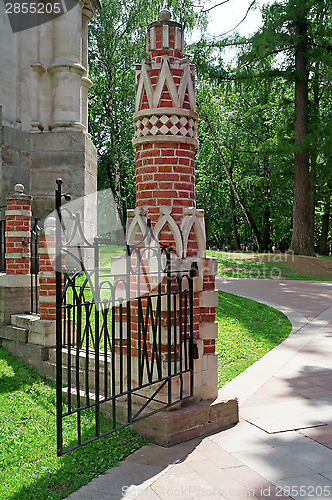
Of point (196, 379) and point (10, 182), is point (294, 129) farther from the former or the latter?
point (196, 379)

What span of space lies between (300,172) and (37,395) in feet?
51.9

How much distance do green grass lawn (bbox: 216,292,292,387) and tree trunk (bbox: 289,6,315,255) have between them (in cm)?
916

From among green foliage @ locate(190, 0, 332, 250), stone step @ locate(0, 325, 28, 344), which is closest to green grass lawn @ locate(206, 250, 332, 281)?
green foliage @ locate(190, 0, 332, 250)

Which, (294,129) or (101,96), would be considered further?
(101,96)

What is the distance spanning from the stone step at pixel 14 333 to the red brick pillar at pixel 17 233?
83 centimetres

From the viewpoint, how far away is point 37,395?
Answer: 507 cm

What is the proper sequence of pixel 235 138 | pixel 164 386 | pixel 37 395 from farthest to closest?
pixel 235 138 < pixel 37 395 < pixel 164 386

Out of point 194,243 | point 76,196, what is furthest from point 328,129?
point 194,243

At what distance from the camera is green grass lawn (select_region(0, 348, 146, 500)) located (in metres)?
3.10

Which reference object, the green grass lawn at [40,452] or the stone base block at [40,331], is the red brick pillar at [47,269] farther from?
the green grass lawn at [40,452]

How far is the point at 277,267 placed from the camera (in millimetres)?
17156

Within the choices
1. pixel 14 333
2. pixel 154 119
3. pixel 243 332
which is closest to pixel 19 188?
pixel 14 333

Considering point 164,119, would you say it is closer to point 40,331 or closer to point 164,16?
point 164,16

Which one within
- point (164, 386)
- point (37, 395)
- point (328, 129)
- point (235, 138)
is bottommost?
point (37, 395)
